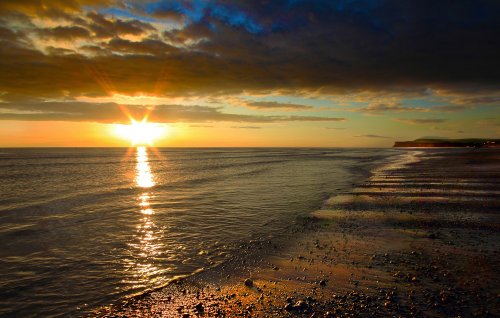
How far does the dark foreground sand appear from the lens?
280 inches

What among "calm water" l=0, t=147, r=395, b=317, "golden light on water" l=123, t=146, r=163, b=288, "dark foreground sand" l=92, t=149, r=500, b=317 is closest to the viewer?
"dark foreground sand" l=92, t=149, r=500, b=317

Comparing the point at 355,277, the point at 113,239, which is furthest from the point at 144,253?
the point at 355,277

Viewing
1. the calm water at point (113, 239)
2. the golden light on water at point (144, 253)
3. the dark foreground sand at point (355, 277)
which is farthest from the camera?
the golden light on water at point (144, 253)

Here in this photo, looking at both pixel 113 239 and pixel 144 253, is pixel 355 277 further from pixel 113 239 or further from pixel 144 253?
pixel 113 239

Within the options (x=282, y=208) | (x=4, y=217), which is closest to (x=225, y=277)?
(x=282, y=208)

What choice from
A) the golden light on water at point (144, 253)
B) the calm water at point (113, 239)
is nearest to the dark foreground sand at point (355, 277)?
the golden light on water at point (144, 253)

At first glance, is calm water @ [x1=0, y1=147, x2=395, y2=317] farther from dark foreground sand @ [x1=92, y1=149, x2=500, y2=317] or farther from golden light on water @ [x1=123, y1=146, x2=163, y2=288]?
dark foreground sand @ [x1=92, y1=149, x2=500, y2=317]

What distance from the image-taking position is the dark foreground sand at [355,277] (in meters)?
7.12

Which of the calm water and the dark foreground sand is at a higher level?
the dark foreground sand

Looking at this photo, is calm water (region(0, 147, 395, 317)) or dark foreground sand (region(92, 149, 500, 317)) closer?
dark foreground sand (region(92, 149, 500, 317))

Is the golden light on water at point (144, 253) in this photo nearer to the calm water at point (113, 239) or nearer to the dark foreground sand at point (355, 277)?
the calm water at point (113, 239)

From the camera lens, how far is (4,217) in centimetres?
1906

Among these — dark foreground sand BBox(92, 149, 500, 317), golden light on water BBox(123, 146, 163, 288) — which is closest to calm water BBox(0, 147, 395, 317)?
golden light on water BBox(123, 146, 163, 288)

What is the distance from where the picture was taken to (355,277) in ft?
28.9
